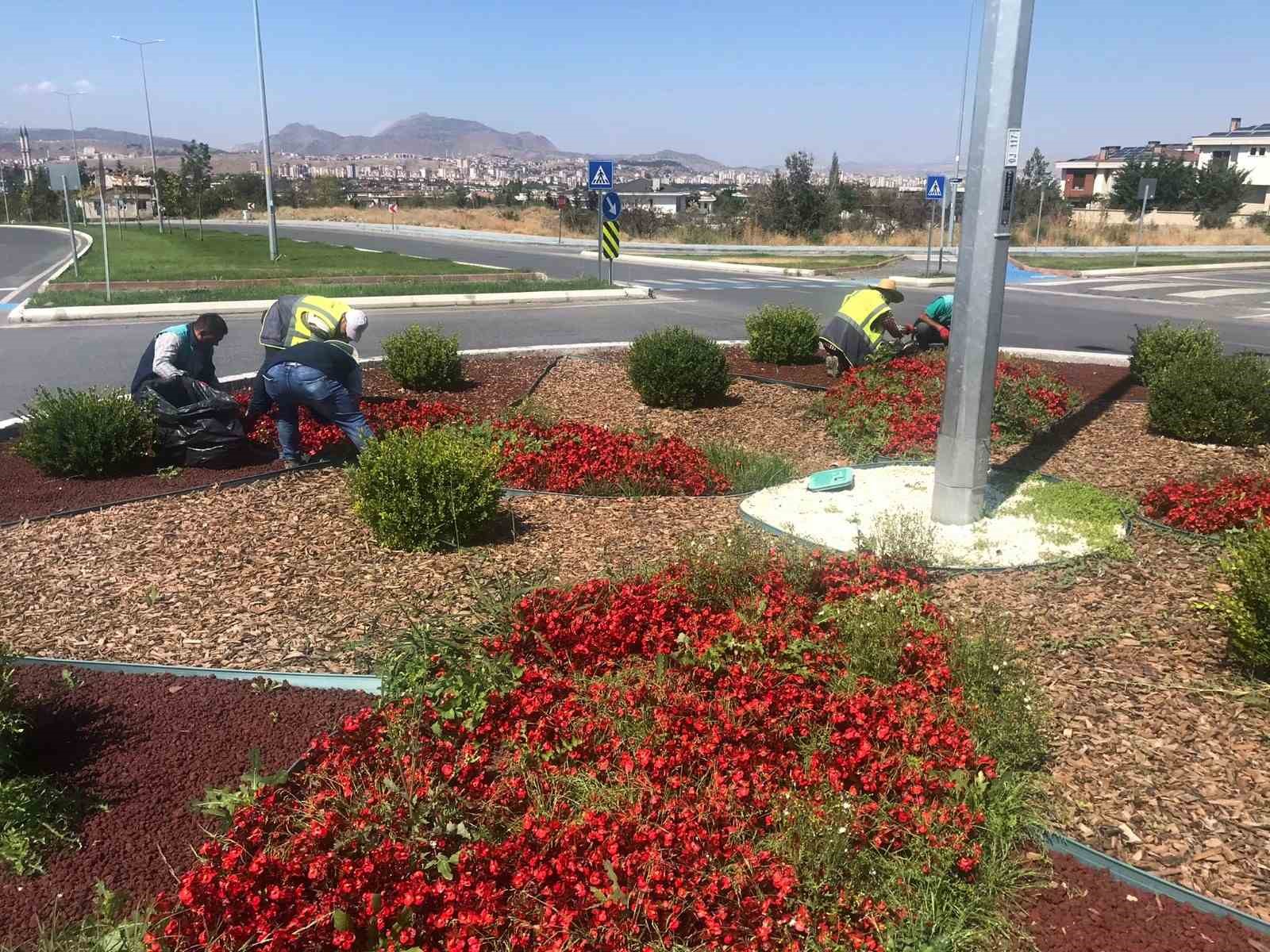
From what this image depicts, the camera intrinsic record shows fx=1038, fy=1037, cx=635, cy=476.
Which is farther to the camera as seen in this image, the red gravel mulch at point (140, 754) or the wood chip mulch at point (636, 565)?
the wood chip mulch at point (636, 565)

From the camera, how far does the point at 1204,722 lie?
3867 millimetres

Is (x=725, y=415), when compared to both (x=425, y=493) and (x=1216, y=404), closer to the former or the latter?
(x=1216, y=404)

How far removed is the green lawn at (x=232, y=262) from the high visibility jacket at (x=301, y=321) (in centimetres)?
1240

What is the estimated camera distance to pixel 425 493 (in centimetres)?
557

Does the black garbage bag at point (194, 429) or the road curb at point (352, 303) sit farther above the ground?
the black garbage bag at point (194, 429)

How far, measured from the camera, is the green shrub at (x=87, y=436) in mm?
6953

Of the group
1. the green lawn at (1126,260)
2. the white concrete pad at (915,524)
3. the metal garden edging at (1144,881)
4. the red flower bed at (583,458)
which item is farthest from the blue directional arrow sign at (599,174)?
the metal garden edging at (1144,881)

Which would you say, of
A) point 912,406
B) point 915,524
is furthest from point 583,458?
point 912,406

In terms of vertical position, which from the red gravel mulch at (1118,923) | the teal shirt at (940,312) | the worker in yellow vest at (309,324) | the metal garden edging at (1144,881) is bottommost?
the red gravel mulch at (1118,923)

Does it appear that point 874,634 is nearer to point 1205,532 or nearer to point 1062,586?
point 1062,586

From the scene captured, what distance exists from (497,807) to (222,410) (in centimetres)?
490

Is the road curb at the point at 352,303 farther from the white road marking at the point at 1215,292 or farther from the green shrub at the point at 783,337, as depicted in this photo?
the white road marking at the point at 1215,292

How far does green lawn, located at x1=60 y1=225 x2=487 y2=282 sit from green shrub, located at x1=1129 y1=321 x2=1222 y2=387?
15082 mm

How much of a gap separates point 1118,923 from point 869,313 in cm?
792
